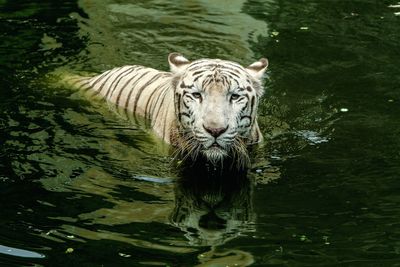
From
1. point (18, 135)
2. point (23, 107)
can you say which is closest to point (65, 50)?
point (23, 107)

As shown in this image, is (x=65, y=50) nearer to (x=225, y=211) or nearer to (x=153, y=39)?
(x=153, y=39)

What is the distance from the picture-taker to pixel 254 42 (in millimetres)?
7406

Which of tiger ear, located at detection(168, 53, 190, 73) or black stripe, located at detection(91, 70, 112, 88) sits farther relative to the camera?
black stripe, located at detection(91, 70, 112, 88)

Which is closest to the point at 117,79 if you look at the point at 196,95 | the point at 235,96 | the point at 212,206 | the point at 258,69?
the point at 258,69

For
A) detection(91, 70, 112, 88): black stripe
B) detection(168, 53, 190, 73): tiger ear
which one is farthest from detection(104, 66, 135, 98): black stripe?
detection(168, 53, 190, 73): tiger ear

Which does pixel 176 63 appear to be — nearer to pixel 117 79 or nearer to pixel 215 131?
pixel 215 131

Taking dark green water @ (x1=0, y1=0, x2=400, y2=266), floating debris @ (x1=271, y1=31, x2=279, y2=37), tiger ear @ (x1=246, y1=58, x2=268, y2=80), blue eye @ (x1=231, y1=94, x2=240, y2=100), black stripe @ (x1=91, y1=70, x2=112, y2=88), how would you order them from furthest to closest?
floating debris @ (x1=271, y1=31, x2=279, y2=37), black stripe @ (x1=91, y1=70, x2=112, y2=88), tiger ear @ (x1=246, y1=58, x2=268, y2=80), blue eye @ (x1=231, y1=94, x2=240, y2=100), dark green water @ (x1=0, y1=0, x2=400, y2=266)

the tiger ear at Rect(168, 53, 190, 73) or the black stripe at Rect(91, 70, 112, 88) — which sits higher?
the tiger ear at Rect(168, 53, 190, 73)

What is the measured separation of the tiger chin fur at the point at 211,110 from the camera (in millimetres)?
4773

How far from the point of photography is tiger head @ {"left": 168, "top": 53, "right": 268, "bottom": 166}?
4.76 meters

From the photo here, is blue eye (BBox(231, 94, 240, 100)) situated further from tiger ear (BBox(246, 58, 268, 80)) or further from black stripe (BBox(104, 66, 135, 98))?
black stripe (BBox(104, 66, 135, 98))

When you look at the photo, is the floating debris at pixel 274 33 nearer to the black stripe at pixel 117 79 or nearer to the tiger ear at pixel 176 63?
the black stripe at pixel 117 79

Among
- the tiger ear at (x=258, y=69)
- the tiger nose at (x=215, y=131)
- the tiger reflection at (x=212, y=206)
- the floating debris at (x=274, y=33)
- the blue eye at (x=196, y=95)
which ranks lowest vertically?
the tiger reflection at (x=212, y=206)

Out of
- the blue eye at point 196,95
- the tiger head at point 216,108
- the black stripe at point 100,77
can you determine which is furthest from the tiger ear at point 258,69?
the black stripe at point 100,77
